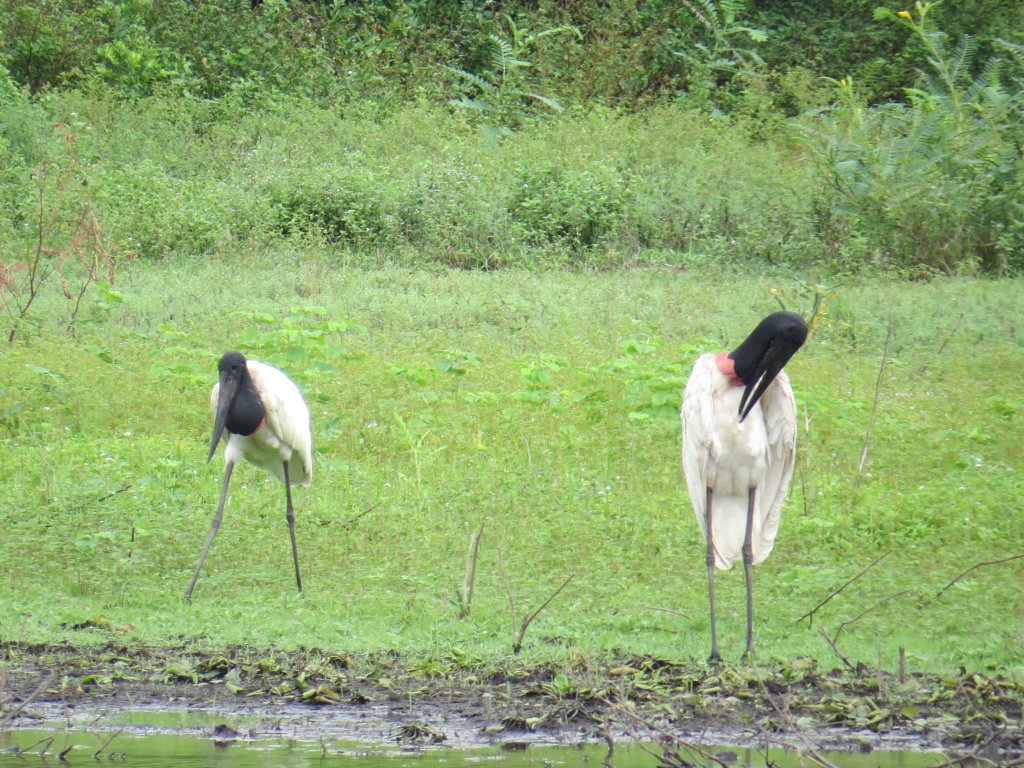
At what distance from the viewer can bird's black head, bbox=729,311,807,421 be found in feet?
18.1

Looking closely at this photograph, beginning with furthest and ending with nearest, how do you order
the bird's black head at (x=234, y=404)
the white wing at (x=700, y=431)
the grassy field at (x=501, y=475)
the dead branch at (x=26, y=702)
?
the bird's black head at (x=234, y=404) → the grassy field at (x=501, y=475) → the white wing at (x=700, y=431) → the dead branch at (x=26, y=702)

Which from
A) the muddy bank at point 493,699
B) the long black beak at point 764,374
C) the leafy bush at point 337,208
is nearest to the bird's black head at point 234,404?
the muddy bank at point 493,699

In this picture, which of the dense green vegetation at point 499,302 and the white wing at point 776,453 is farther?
the dense green vegetation at point 499,302

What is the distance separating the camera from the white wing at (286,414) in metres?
6.69

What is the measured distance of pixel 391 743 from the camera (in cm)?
442

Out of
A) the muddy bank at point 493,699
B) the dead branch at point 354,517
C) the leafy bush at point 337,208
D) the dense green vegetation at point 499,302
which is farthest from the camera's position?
the leafy bush at point 337,208

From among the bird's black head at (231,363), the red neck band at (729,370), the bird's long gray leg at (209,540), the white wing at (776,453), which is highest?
the red neck band at (729,370)

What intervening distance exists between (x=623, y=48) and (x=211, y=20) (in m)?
4.82

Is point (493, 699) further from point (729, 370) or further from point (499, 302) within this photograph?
point (499, 302)

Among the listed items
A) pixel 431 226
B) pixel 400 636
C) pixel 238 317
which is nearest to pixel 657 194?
pixel 431 226

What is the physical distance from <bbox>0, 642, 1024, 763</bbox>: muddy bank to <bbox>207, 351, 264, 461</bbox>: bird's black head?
1566 mm

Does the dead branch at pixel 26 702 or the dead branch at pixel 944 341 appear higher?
the dead branch at pixel 26 702

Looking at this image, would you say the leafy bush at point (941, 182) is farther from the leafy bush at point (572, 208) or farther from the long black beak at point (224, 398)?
the long black beak at point (224, 398)

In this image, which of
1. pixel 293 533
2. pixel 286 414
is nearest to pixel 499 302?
pixel 286 414
